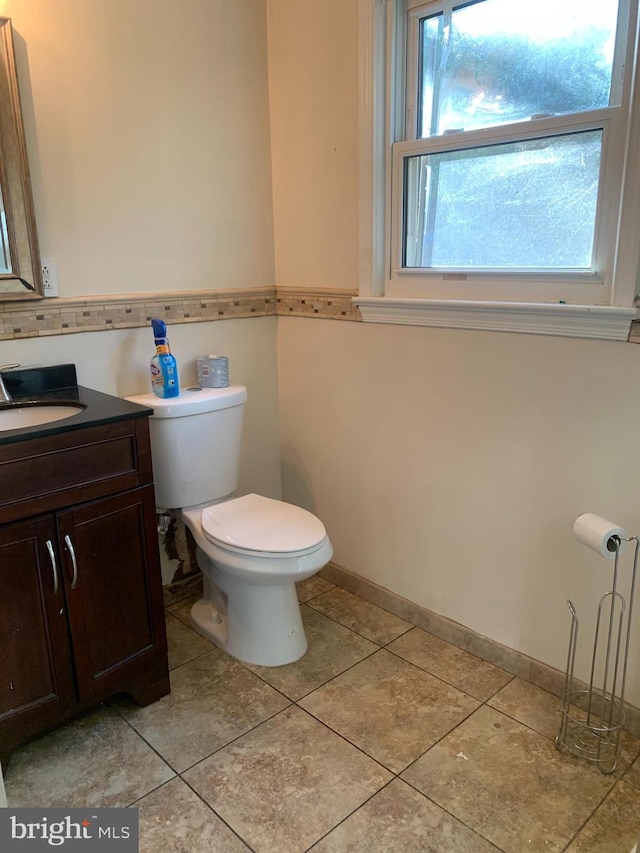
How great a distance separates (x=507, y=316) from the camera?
1789mm

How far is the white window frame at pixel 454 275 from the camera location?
1537 mm

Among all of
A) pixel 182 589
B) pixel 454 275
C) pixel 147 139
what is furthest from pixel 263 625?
pixel 147 139

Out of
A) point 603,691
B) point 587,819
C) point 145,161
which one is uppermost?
point 145,161

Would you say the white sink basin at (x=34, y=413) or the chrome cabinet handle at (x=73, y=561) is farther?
the white sink basin at (x=34, y=413)

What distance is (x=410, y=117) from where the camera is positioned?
199cm

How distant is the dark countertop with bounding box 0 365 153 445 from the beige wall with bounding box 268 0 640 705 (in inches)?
33.4

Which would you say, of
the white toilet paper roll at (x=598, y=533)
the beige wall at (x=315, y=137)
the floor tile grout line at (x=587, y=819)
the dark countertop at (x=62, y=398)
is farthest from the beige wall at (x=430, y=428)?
the dark countertop at (x=62, y=398)

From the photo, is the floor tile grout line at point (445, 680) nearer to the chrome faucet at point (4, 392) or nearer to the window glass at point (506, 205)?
the window glass at point (506, 205)

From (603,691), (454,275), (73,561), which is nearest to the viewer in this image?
(73,561)

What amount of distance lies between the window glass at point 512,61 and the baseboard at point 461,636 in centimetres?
154

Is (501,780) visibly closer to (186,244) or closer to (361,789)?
(361,789)

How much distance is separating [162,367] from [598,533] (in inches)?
52.6

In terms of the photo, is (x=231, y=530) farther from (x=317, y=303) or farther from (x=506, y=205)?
(x=506, y=205)

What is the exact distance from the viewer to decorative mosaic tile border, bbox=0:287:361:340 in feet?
6.15
